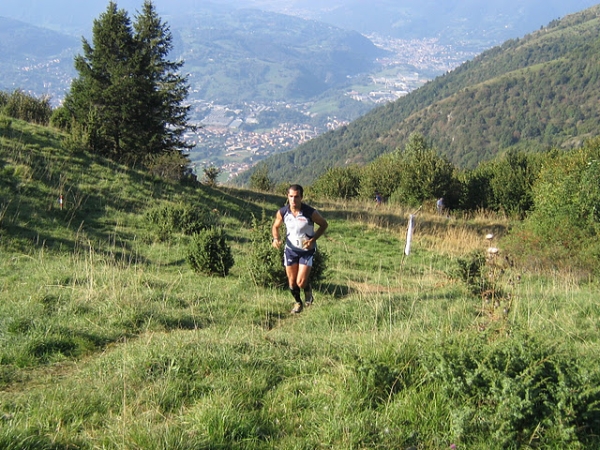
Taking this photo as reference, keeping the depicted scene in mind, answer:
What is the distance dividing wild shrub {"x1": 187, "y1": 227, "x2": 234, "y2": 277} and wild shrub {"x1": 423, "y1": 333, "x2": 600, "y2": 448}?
5331 millimetres

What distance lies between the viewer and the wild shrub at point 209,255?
7.98m

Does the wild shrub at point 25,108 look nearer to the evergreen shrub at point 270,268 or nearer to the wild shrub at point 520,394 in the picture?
the evergreen shrub at point 270,268

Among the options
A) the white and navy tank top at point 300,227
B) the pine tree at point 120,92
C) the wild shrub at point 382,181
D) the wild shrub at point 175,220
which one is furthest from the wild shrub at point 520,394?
the wild shrub at point 382,181

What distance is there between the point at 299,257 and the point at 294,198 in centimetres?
77

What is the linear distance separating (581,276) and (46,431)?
31.4 feet

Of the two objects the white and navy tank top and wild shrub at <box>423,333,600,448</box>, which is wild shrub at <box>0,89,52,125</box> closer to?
the white and navy tank top

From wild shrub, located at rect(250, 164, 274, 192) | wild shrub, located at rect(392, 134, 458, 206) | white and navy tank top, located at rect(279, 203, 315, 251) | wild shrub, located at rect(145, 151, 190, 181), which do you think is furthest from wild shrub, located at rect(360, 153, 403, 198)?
white and navy tank top, located at rect(279, 203, 315, 251)

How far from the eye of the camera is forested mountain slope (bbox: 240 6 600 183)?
118 meters

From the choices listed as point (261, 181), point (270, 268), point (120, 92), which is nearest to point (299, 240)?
point (270, 268)

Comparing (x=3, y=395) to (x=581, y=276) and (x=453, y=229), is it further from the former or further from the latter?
(x=453, y=229)

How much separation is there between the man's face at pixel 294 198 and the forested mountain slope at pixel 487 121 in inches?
4143

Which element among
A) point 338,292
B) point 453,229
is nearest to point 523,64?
point 453,229

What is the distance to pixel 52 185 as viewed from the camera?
12.0 m

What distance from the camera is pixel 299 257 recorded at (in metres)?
6.01
